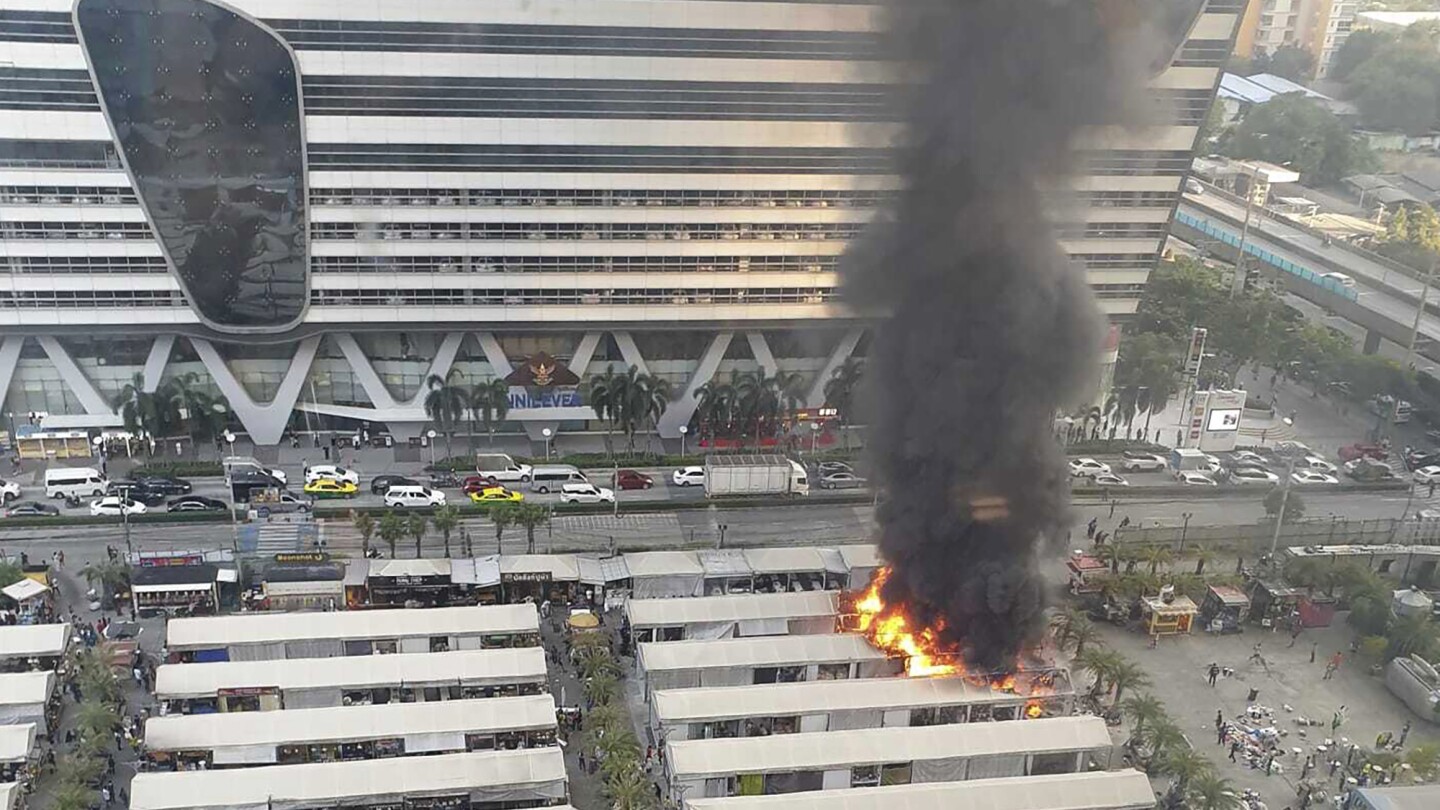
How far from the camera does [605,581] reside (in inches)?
1645

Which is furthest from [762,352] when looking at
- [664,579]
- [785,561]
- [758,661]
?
[758,661]

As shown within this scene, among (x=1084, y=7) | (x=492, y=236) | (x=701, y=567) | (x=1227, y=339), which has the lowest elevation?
(x=701, y=567)

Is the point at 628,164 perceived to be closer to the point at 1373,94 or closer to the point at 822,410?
the point at 822,410

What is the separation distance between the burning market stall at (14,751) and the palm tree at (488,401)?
23590 mm

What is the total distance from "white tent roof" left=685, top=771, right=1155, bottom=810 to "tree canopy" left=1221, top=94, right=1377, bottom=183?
280 feet

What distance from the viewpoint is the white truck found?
50250 mm

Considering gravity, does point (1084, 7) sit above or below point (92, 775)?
above

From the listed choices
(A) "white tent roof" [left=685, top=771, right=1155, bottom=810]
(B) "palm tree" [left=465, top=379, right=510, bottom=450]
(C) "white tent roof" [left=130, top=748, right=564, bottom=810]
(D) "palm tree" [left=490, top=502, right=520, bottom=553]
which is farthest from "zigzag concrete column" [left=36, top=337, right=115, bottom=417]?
(A) "white tent roof" [left=685, top=771, right=1155, bottom=810]

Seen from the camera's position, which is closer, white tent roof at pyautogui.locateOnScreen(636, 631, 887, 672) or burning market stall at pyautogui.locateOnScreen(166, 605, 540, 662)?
white tent roof at pyautogui.locateOnScreen(636, 631, 887, 672)

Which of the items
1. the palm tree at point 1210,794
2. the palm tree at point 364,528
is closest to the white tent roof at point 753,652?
the palm tree at point 1210,794

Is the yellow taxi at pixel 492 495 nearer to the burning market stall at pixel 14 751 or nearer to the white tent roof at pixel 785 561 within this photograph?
the white tent roof at pixel 785 561

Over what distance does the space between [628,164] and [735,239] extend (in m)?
5.90

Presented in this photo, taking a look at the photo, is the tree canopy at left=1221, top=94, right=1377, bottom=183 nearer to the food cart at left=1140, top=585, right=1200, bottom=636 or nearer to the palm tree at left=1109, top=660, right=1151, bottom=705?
the food cart at left=1140, top=585, right=1200, bottom=636

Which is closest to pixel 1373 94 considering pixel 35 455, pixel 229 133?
pixel 229 133
